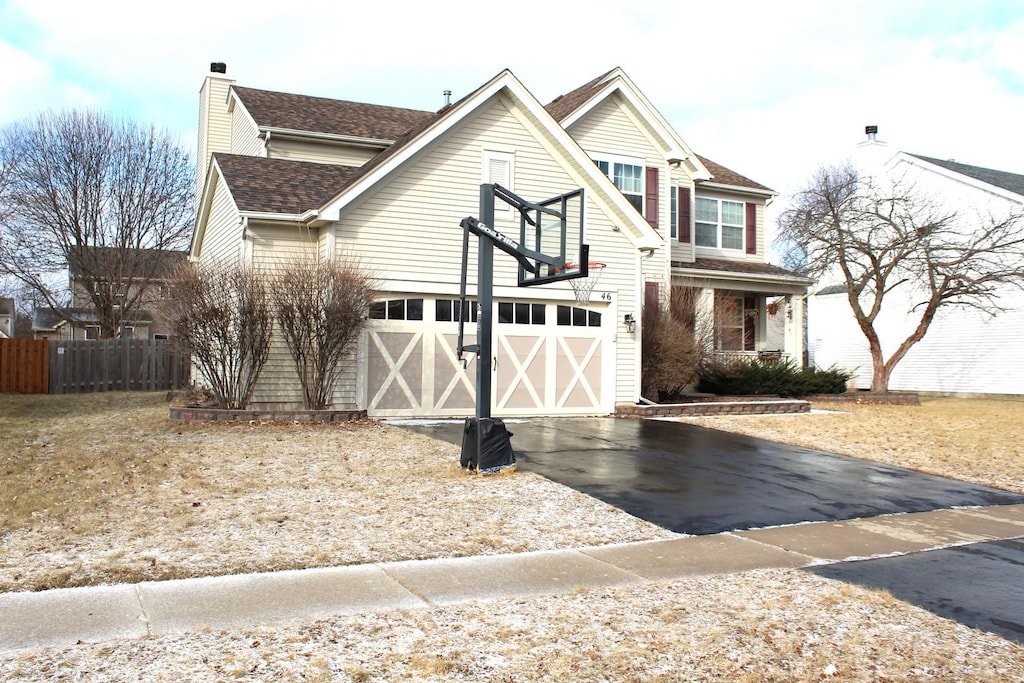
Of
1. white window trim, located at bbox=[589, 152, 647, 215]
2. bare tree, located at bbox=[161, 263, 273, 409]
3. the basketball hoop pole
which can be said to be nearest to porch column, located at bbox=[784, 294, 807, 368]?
white window trim, located at bbox=[589, 152, 647, 215]

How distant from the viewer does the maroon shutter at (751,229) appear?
27.6 metres

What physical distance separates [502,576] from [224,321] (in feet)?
33.7

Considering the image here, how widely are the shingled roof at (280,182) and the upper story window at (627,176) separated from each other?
23.3ft

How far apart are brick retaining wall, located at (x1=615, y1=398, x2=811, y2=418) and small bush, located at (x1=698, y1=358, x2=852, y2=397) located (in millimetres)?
2582

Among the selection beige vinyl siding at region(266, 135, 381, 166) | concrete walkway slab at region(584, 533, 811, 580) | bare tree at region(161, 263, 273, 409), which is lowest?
concrete walkway slab at region(584, 533, 811, 580)

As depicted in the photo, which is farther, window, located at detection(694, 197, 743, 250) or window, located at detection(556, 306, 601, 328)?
window, located at detection(694, 197, 743, 250)

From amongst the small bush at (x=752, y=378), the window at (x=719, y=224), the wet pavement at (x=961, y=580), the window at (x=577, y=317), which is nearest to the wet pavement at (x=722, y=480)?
the wet pavement at (x=961, y=580)

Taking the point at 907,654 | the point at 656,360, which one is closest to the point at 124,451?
the point at 907,654

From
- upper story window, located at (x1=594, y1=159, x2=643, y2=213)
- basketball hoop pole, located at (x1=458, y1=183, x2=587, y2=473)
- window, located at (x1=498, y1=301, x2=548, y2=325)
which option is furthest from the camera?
upper story window, located at (x1=594, y1=159, x2=643, y2=213)

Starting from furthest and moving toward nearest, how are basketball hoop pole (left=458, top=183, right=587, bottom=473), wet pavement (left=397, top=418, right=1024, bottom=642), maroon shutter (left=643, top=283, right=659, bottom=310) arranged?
maroon shutter (left=643, top=283, right=659, bottom=310), basketball hoop pole (left=458, top=183, right=587, bottom=473), wet pavement (left=397, top=418, right=1024, bottom=642)

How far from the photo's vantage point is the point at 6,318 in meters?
65.1

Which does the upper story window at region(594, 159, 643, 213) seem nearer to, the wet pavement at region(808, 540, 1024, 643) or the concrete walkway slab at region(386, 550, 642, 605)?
the wet pavement at region(808, 540, 1024, 643)

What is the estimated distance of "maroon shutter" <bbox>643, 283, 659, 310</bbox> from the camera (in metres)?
21.2

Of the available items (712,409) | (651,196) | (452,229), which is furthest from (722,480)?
(651,196)
